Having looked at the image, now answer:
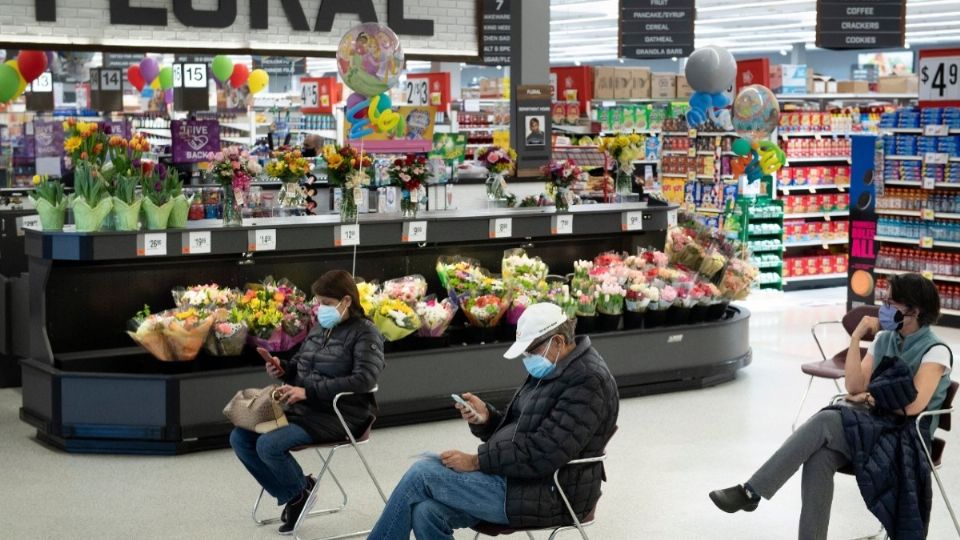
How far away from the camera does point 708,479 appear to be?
661cm

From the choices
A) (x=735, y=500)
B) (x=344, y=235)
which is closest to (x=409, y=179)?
(x=344, y=235)

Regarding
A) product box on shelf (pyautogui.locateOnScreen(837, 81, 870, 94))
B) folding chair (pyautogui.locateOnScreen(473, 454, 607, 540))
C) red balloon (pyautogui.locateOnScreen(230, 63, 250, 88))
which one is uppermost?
red balloon (pyautogui.locateOnScreen(230, 63, 250, 88))

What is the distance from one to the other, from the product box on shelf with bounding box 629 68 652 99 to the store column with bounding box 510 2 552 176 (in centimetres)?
501

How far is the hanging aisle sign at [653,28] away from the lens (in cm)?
1515

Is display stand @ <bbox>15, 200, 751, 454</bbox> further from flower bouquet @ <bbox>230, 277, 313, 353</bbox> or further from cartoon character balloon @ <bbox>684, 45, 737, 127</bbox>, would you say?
cartoon character balloon @ <bbox>684, 45, 737, 127</bbox>

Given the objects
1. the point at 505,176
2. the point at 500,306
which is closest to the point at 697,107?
the point at 505,176

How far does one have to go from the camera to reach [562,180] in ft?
30.1

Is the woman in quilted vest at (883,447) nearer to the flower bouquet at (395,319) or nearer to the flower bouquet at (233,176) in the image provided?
the flower bouquet at (395,319)

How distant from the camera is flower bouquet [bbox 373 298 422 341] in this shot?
7.48 meters

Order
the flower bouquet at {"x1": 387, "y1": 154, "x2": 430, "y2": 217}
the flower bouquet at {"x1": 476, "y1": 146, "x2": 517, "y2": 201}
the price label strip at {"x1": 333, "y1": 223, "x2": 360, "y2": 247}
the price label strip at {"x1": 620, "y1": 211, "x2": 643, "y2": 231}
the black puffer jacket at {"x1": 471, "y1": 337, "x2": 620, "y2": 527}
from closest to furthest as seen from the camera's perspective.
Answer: the black puffer jacket at {"x1": 471, "y1": 337, "x2": 620, "y2": 527}
the price label strip at {"x1": 333, "y1": 223, "x2": 360, "y2": 247}
the flower bouquet at {"x1": 387, "y1": 154, "x2": 430, "y2": 217}
the flower bouquet at {"x1": 476, "y1": 146, "x2": 517, "y2": 201}
the price label strip at {"x1": 620, "y1": 211, "x2": 643, "y2": 231}

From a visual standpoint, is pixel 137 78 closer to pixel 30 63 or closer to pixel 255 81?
pixel 255 81

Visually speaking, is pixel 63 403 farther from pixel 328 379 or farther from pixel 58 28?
pixel 58 28

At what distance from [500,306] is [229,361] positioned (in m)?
1.73

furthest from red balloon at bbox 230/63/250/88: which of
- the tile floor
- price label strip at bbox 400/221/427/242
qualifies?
price label strip at bbox 400/221/427/242
